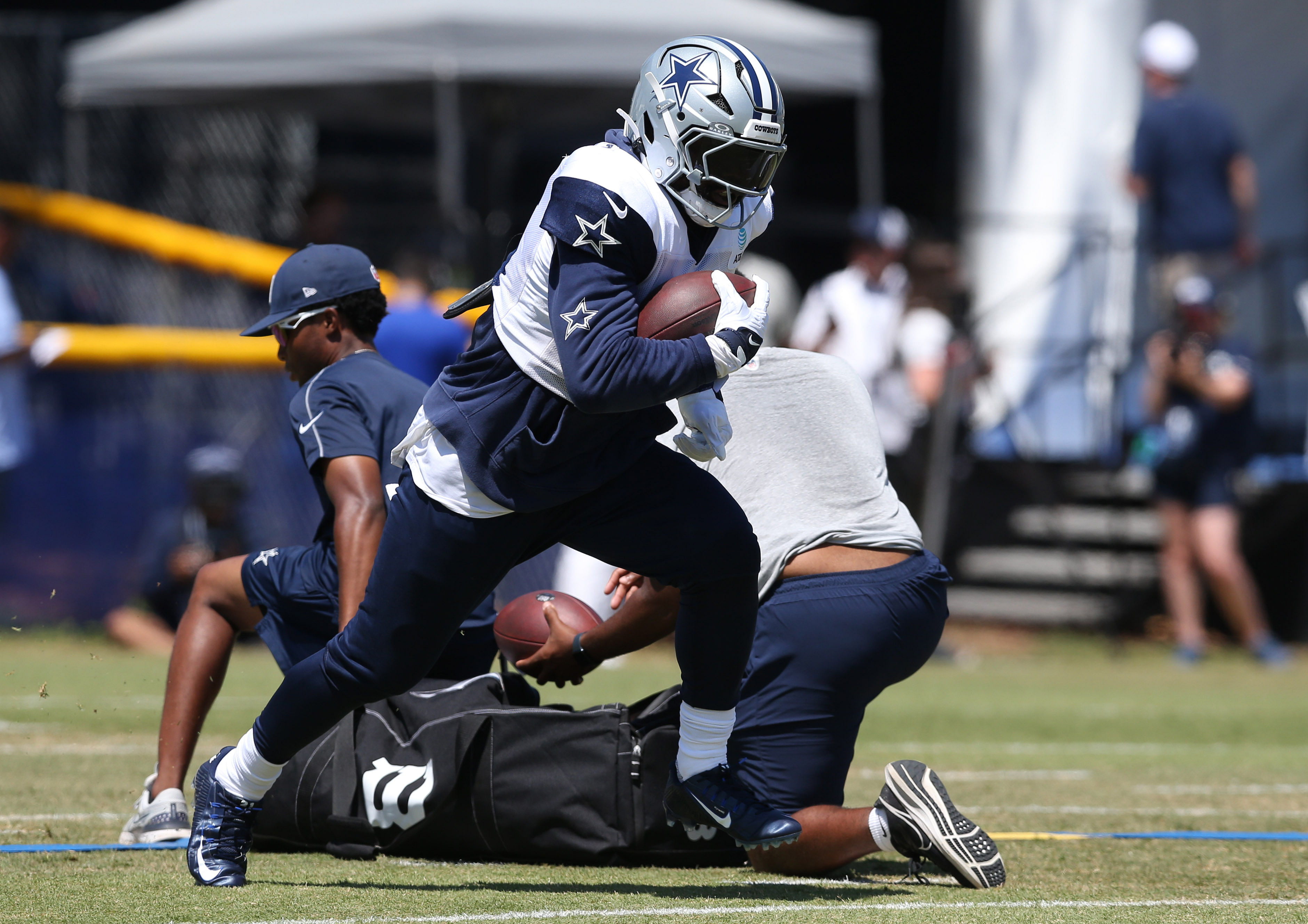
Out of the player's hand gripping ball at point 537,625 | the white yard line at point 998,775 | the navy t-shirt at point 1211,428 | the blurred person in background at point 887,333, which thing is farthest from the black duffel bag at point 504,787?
the navy t-shirt at point 1211,428

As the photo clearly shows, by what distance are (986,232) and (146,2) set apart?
9085 millimetres

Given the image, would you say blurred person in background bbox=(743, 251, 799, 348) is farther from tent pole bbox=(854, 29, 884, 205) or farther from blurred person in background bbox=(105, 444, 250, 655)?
blurred person in background bbox=(105, 444, 250, 655)

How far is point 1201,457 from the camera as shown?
434 inches

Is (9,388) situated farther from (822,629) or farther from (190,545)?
(822,629)

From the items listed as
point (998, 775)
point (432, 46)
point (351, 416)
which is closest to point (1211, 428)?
point (998, 775)

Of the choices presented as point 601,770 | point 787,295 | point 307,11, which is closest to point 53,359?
point 307,11

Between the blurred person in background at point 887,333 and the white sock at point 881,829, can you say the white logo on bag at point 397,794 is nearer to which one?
the white sock at point 881,829

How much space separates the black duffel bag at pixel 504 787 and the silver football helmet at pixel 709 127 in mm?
1471

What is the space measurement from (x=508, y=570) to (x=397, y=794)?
32.4 inches

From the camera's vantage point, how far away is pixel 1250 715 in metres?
8.48

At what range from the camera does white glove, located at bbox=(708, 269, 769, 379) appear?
389 centimetres

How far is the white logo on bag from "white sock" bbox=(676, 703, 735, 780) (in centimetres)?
75

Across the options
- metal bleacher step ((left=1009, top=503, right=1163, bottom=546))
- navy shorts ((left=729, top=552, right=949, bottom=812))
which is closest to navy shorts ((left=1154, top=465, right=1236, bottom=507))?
metal bleacher step ((left=1009, top=503, right=1163, bottom=546))

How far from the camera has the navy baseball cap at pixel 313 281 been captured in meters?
5.08
